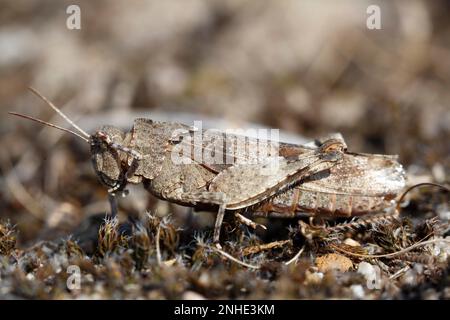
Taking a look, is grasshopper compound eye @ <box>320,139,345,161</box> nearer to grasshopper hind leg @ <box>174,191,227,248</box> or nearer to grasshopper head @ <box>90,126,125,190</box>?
grasshopper hind leg @ <box>174,191,227,248</box>

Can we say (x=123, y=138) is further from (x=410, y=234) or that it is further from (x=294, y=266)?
(x=410, y=234)

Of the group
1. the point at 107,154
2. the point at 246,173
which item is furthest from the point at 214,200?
the point at 107,154

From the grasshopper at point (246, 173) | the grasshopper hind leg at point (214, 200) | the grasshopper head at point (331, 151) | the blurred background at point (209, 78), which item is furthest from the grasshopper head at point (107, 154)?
the grasshopper head at point (331, 151)

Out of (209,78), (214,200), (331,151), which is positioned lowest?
(214,200)

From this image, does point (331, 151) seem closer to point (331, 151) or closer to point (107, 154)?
point (331, 151)

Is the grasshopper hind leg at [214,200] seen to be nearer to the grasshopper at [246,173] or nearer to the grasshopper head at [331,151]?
the grasshopper at [246,173]

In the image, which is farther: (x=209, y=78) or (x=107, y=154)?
(x=209, y=78)

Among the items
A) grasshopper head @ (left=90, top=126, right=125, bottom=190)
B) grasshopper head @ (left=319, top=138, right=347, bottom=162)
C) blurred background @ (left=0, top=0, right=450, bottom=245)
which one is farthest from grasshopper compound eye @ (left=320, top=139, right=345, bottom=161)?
grasshopper head @ (left=90, top=126, right=125, bottom=190)
